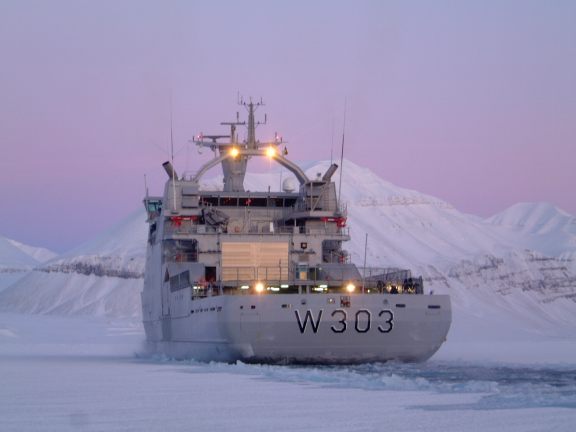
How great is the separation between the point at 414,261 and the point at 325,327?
89931mm

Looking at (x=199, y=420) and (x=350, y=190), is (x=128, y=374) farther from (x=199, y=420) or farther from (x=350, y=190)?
(x=350, y=190)

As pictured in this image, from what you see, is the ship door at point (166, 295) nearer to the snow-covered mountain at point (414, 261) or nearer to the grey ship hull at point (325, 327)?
the grey ship hull at point (325, 327)

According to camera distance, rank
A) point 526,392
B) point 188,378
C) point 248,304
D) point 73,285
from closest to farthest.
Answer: point 526,392, point 188,378, point 248,304, point 73,285

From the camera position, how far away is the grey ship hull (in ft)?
103

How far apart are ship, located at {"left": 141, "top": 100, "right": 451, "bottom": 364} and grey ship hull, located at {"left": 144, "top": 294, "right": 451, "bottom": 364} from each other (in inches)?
1.1

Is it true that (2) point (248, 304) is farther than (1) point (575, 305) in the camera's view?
No

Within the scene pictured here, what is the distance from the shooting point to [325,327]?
3141 cm

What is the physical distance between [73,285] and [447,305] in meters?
83.5

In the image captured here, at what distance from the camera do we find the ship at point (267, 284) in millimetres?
31500

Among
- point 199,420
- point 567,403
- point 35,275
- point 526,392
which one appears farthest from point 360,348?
point 35,275

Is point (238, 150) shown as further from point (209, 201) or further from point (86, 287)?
point (86, 287)

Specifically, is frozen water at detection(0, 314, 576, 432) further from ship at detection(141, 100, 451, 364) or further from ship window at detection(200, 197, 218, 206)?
ship window at detection(200, 197, 218, 206)

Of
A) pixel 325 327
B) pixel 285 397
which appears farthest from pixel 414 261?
pixel 285 397

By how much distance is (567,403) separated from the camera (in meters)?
19.3
